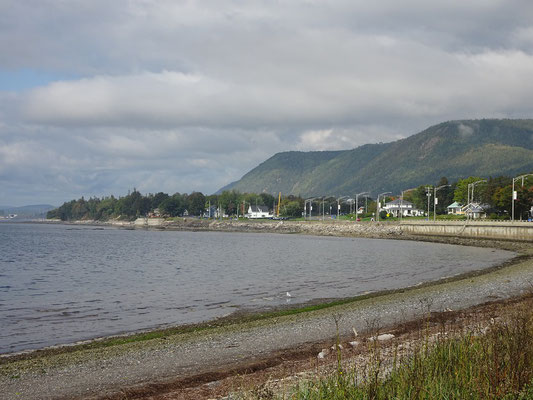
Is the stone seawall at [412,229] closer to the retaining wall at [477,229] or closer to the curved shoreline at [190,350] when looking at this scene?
the retaining wall at [477,229]

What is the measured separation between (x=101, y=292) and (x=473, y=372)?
31.4 m

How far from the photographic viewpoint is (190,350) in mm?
17312

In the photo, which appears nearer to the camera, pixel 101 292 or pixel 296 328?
pixel 296 328

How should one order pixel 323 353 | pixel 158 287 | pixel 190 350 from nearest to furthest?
pixel 323 353
pixel 190 350
pixel 158 287

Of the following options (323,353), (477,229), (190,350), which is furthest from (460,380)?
(477,229)

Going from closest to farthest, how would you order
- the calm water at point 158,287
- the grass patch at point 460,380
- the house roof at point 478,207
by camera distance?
the grass patch at point 460,380
the calm water at point 158,287
the house roof at point 478,207

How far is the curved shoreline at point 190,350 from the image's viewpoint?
14269 millimetres

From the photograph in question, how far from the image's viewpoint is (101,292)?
1390 inches

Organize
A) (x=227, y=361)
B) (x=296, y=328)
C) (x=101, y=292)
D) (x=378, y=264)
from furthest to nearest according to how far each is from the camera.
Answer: (x=378, y=264) < (x=101, y=292) < (x=296, y=328) < (x=227, y=361)

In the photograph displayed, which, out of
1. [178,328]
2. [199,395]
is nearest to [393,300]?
[178,328]

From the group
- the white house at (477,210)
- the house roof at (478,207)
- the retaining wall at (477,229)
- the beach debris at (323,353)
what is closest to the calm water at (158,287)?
the beach debris at (323,353)

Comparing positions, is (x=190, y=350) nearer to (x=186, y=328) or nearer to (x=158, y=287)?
(x=186, y=328)

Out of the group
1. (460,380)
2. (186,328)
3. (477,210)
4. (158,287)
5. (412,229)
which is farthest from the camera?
(477,210)

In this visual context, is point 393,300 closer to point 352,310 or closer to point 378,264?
point 352,310
